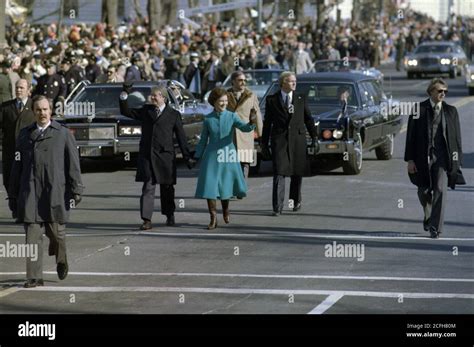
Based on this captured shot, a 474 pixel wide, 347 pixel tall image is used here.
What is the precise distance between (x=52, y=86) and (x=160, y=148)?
37.8 ft

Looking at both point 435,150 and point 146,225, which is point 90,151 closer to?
point 146,225

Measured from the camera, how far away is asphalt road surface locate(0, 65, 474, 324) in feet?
38.8

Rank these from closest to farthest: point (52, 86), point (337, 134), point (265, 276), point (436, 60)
Result: point (265, 276), point (337, 134), point (52, 86), point (436, 60)

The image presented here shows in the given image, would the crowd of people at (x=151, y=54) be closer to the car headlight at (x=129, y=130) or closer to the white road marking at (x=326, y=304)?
the car headlight at (x=129, y=130)

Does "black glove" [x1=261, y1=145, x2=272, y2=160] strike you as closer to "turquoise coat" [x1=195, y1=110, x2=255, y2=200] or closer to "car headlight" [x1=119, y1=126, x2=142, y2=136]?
"turquoise coat" [x1=195, y1=110, x2=255, y2=200]

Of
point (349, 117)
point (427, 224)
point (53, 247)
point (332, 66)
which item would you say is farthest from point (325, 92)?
point (332, 66)

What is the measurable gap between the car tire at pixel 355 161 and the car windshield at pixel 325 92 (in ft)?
2.80

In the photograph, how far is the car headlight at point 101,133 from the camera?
77.7 ft

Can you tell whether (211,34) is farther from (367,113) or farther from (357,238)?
(357,238)

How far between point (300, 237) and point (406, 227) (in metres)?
1.47

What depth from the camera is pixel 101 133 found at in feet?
77.8

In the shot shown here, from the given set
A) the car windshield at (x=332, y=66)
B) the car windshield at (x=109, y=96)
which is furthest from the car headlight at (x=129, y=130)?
the car windshield at (x=332, y=66)

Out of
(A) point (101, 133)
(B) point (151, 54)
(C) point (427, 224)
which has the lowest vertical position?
(C) point (427, 224)
